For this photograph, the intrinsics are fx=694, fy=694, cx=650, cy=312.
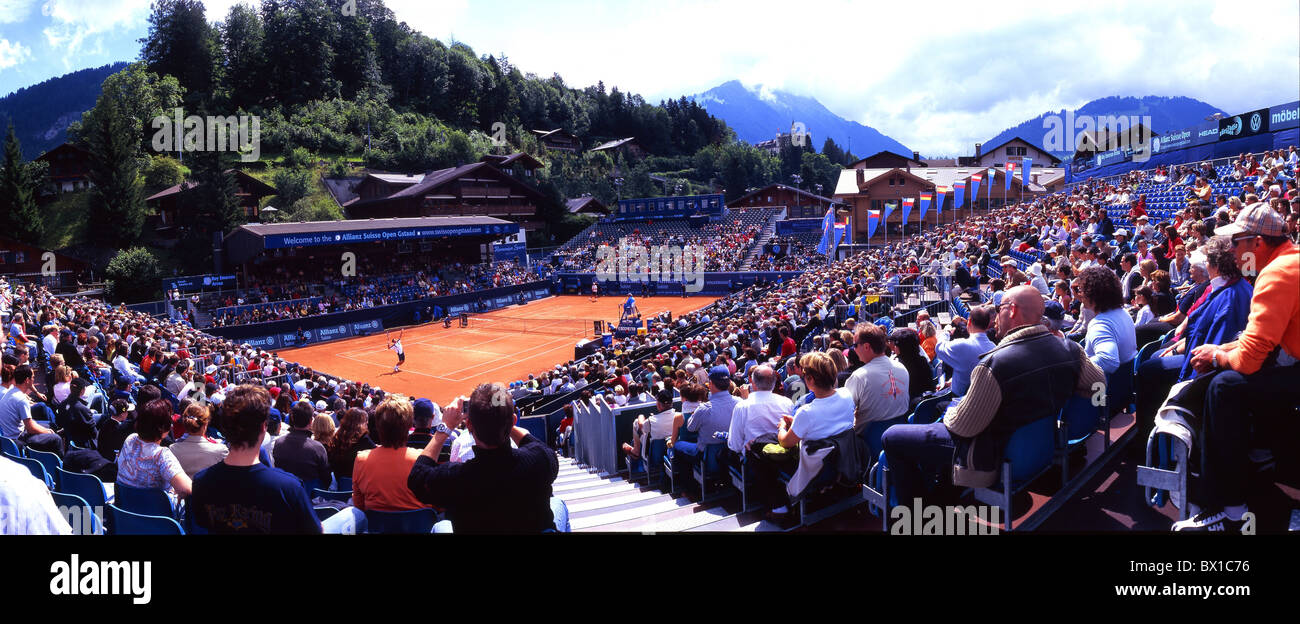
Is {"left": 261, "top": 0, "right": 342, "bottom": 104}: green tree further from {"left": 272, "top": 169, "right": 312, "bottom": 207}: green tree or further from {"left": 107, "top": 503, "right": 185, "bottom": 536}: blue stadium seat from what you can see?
{"left": 107, "top": 503, "right": 185, "bottom": 536}: blue stadium seat

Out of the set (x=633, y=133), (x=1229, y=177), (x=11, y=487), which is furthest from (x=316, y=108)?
(x=11, y=487)

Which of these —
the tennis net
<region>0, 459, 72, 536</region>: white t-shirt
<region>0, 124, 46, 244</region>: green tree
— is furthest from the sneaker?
<region>0, 124, 46, 244</region>: green tree

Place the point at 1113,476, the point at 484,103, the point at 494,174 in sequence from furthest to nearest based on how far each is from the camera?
1. the point at 484,103
2. the point at 494,174
3. the point at 1113,476

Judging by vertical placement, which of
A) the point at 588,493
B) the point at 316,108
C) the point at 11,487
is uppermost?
the point at 316,108

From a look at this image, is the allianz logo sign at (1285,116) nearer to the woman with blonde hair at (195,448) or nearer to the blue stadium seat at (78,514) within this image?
the woman with blonde hair at (195,448)

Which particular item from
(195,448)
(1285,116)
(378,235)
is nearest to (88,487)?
(195,448)

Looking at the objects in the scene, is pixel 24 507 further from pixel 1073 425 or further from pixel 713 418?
pixel 1073 425

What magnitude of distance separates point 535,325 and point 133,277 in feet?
76.6

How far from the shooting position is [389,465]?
4.32 metres

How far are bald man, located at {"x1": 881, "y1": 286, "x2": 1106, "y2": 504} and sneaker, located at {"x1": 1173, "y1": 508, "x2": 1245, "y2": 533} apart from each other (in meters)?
0.87
